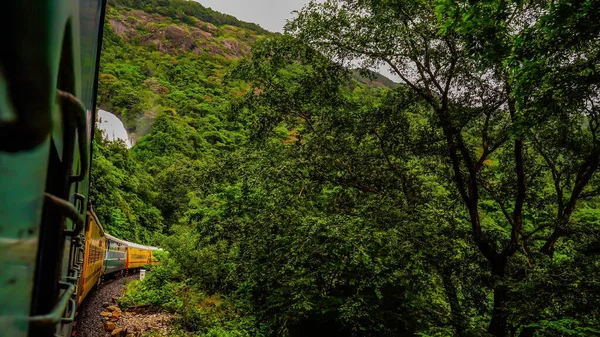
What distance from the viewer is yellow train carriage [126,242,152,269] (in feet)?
62.7

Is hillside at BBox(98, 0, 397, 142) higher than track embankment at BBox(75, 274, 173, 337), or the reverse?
hillside at BBox(98, 0, 397, 142)

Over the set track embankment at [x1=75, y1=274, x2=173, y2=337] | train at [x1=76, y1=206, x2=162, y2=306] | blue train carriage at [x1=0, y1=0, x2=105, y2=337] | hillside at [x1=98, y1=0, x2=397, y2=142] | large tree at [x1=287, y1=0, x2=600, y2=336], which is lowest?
track embankment at [x1=75, y1=274, x2=173, y2=337]

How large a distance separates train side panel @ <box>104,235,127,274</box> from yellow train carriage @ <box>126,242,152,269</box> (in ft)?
2.57

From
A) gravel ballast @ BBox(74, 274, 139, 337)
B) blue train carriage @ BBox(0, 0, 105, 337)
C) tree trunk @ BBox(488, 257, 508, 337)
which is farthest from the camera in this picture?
gravel ballast @ BBox(74, 274, 139, 337)

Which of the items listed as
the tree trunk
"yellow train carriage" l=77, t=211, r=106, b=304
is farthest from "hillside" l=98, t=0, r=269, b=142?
the tree trunk

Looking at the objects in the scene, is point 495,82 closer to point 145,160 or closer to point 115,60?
point 145,160

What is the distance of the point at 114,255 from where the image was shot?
49.9ft

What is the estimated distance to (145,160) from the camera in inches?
1812

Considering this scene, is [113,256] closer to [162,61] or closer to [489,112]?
[489,112]

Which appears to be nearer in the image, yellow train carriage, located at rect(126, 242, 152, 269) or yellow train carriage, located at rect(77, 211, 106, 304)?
yellow train carriage, located at rect(77, 211, 106, 304)

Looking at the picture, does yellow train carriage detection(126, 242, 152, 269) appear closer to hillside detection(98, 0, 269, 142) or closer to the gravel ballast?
the gravel ballast

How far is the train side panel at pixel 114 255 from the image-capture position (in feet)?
45.5

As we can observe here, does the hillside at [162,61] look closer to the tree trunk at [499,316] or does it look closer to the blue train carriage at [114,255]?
the blue train carriage at [114,255]

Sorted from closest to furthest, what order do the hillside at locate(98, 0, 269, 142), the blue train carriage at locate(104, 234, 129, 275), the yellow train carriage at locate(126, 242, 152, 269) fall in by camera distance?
the blue train carriage at locate(104, 234, 129, 275) < the yellow train carriage at locate(126, 242, 152, 269) < the hillside at locate(98, 0, 269, 142)
